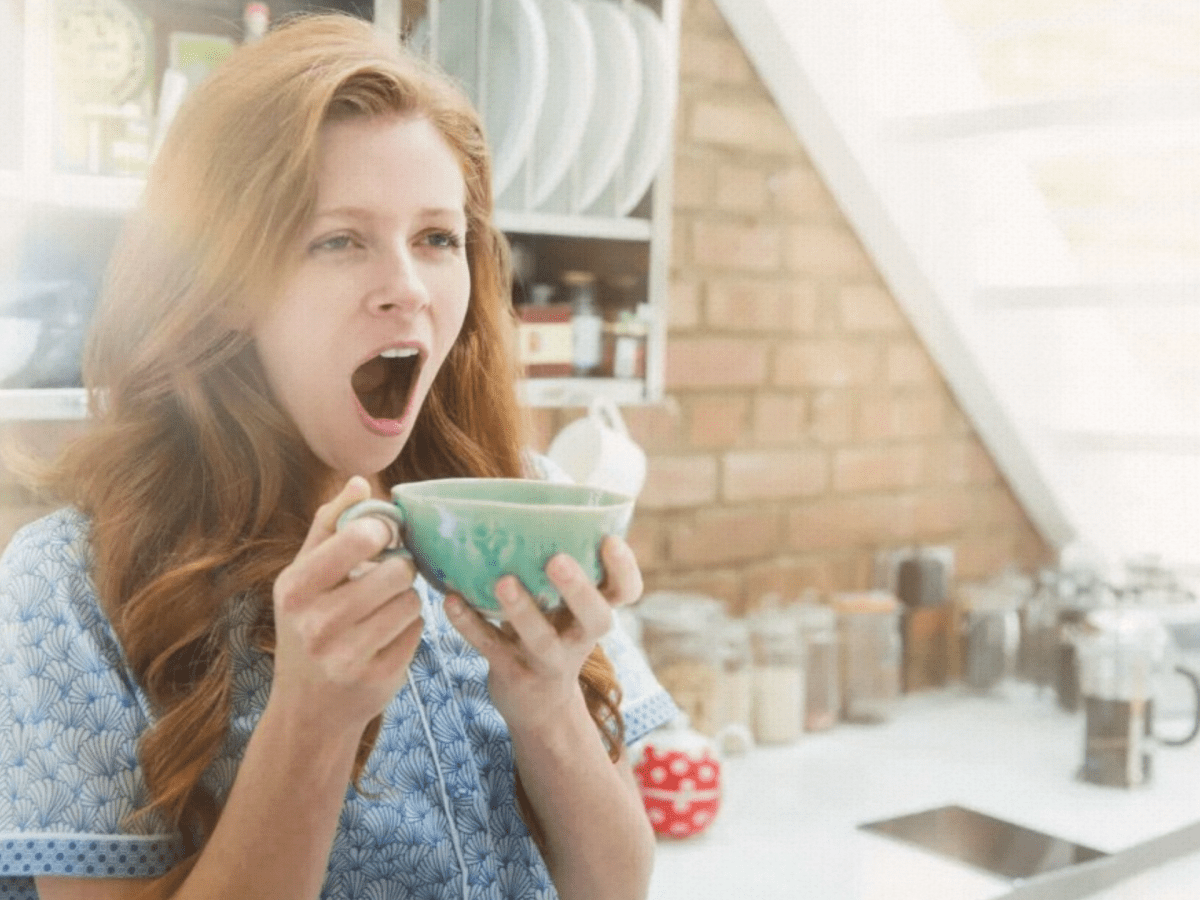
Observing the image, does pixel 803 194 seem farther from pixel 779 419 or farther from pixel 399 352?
pixel 399 352

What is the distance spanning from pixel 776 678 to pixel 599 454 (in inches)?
21.7

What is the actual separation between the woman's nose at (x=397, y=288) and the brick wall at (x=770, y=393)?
0.99 meters

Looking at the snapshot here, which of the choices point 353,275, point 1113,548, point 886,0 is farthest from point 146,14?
point 1113,548

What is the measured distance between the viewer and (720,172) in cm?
222

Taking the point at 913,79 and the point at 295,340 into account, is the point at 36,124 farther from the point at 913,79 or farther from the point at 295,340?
the point at 913,79

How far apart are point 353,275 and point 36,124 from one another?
46 centimetres

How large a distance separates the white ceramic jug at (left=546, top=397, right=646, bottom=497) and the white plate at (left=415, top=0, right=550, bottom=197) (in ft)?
1.14

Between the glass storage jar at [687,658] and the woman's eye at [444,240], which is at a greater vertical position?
the woman's eye at [444,240]

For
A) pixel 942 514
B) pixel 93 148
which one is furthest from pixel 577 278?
pixel 942 514

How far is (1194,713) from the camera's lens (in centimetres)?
219

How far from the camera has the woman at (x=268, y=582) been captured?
93 centimetres

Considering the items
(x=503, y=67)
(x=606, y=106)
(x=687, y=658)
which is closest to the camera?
(x=503, y=67)

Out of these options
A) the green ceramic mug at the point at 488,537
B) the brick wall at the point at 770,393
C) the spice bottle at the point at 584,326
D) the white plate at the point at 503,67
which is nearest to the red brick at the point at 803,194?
the brick wall at the point at 770,393

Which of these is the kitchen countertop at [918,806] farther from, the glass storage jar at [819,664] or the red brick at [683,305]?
the red brick at [683,305]
